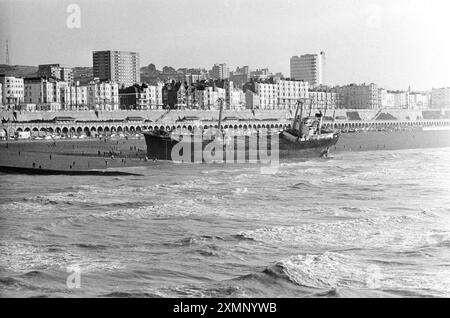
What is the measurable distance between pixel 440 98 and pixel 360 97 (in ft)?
50.2

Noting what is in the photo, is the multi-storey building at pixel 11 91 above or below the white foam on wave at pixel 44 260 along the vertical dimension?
above

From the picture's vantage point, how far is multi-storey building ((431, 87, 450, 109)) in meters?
120

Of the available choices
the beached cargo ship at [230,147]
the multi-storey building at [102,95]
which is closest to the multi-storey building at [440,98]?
the multi-storey building at [102,95]

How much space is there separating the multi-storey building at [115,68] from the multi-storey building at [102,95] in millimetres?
8877

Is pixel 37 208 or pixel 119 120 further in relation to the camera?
pixel 119 120

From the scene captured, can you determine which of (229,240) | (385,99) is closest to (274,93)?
(385,99)

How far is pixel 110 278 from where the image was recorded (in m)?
9.51

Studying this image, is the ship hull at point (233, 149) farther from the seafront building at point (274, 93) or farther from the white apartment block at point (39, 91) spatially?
the seafront building at point (274, 93)

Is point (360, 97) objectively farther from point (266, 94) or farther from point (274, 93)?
point (266, 94)

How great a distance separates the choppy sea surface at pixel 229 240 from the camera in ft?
30.0

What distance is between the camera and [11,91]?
7569 centimetres
